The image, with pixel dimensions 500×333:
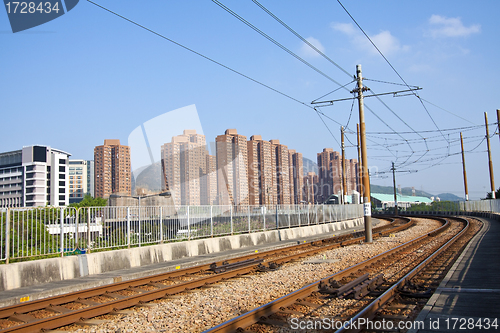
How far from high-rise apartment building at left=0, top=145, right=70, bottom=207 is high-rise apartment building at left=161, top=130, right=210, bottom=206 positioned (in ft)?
187

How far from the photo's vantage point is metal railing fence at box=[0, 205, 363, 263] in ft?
37.7

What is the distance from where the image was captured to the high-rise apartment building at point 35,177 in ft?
487

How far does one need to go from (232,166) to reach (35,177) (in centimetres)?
7542

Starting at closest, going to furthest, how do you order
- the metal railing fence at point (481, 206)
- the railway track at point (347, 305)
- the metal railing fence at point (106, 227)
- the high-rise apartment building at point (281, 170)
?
1. the railway track at point (347, 305)
2. the metal railing fence at point (106, 227)
3. the metal railing fence at point (481, 206)
4. the high-rise apartment building at point (281, 170)

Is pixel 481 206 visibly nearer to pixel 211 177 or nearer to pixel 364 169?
pixel 364 169

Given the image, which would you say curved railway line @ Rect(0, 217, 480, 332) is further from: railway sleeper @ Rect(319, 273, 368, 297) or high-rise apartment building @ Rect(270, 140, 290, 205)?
high-rise apartment building @ Rect(270, 140, 290, 205)

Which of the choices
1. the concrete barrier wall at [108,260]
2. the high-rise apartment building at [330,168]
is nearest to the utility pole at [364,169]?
the concrete barrier wall at [108,260]

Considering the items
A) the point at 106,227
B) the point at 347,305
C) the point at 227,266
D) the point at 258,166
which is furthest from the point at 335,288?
the point at 258,166

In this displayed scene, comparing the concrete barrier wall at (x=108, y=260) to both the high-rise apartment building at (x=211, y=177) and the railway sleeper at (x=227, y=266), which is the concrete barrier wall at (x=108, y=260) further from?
the high-rise apartment building at (x=211, y=177)

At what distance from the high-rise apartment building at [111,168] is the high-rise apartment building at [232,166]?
7479 cm

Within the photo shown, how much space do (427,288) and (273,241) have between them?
573 inches

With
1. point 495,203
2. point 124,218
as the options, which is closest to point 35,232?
point 124,218

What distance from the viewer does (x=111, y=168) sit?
618ft

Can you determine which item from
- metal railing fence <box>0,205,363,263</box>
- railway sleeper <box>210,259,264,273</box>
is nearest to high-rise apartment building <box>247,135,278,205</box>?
metal railing fence <box>0,205,363,263</box>
